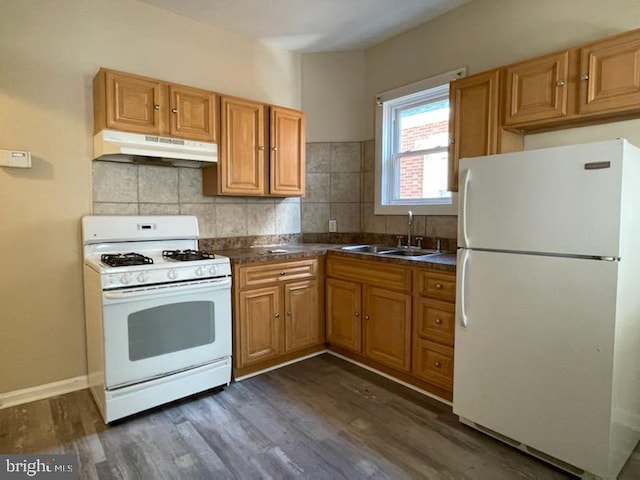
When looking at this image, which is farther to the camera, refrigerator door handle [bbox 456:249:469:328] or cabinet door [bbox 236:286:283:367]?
cabinet door [bbox 236:286:283:367]

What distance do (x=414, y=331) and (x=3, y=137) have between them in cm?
282

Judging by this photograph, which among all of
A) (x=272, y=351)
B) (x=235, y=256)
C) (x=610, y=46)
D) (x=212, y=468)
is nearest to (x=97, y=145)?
(x=235, y=256)

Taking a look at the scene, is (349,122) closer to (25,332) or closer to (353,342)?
(353,342)

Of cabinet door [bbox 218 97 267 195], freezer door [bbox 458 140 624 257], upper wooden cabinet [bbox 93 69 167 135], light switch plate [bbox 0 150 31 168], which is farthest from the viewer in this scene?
cabinet door [bbox 218 97 267 195]

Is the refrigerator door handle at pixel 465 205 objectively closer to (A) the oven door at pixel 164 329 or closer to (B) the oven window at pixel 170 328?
(A) the oven door at pixel 164 329

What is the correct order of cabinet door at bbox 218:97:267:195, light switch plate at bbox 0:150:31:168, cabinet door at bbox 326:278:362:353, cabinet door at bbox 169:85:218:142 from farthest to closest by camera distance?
1. cabinet door at bbox 326:278:362:353
2. cabinet door at bbox 218:97:267:195
3. cabinet door at bbox 169:85:218:142
4. light switch plate at bbox 0:150:31:168

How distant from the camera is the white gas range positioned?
2.08 metres

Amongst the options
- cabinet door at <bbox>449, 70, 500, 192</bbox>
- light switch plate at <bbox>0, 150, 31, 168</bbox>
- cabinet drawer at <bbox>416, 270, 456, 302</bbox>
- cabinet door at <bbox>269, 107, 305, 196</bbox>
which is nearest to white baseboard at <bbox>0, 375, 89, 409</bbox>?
light switch plate at <bbox>0, 150, 31, 168</bbox>

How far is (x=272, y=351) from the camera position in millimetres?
2830

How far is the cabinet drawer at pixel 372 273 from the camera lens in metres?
2.56

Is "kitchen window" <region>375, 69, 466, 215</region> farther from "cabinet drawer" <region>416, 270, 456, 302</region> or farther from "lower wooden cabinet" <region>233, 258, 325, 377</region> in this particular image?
"lower wooden cabinet" <region>233, 258, 325, 377</region>

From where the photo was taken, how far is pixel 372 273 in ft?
9.09

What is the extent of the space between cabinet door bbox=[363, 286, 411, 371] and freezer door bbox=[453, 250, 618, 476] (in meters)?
0.50

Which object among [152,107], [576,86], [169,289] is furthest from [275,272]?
[576,86]
